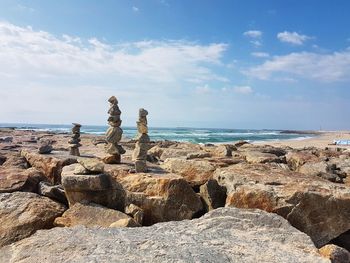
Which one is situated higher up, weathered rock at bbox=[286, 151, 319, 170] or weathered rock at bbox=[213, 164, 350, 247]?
weathered rock at bbox=[286, 151, 319, 170]

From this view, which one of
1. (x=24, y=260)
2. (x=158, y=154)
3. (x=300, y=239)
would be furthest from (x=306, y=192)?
(x=158, y=154)

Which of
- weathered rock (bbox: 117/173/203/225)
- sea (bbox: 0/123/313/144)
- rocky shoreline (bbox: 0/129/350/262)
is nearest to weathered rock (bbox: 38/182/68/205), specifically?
rocky shoreline (bbox: 0/129/350/262)

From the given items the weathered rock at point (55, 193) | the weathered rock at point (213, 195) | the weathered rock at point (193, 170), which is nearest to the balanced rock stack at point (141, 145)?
the weathered rock at point (193, 170)

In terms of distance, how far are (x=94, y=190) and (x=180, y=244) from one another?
11.0ft

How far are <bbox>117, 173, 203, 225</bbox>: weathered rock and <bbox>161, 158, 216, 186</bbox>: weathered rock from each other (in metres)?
1.38

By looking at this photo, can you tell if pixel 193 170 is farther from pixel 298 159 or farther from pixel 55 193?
pixel 298 159

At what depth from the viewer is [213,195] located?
865cm

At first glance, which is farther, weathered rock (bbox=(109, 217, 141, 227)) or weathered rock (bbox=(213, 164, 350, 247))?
weathered rock (bbox=(213, 164, 350, 247))

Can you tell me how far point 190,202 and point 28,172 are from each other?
4.40 meters

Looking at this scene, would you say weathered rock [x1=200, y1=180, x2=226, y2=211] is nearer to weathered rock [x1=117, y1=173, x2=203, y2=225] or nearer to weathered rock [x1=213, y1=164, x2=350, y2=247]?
weathered rock [x1=117, y1=173, x2=203, y2=225]

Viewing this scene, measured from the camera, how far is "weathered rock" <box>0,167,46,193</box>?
8.86 meters

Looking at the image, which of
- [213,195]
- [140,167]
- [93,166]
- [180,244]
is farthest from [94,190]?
[180,244]

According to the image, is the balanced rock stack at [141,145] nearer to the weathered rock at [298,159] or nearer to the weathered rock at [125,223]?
the weathered rock at [125,223]

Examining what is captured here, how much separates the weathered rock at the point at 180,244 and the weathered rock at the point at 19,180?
3.26m
